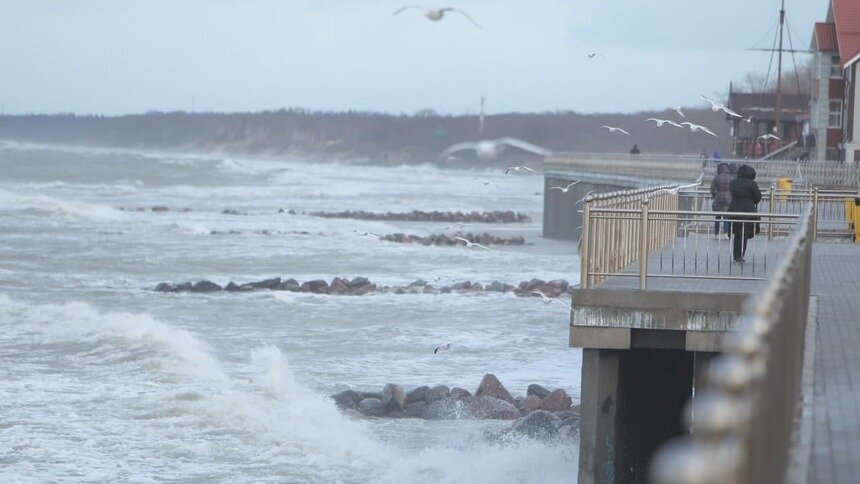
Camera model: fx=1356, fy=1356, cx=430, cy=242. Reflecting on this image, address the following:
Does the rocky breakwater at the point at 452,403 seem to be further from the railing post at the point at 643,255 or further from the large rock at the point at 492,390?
the railing post at the point at 643,255

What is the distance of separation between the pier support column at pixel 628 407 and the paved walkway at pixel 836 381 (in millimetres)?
1656

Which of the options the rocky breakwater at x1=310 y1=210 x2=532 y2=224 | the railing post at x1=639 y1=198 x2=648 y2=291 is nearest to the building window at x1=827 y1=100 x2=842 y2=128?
the rocky breakwater at x1=310 y1=210 x2=532 y2=224

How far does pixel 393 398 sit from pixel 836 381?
987cm

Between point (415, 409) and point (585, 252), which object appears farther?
point (415, 409)

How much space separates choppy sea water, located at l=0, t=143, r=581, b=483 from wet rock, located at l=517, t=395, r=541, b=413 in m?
0.94

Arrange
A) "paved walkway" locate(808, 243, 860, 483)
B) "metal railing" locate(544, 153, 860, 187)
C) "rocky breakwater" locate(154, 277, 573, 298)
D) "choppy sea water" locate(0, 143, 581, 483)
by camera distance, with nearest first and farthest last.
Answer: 1. "paved walkway" locate(808, 243, 860, 483)
2. "choppy sea water" locate(0, 143, 581, 483)
3. "rocky breakwater" locate(154, 277, 573, 298)
4. "metal railing" locate(544, 153, 860, 187)

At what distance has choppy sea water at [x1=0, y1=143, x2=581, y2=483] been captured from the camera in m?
15.3

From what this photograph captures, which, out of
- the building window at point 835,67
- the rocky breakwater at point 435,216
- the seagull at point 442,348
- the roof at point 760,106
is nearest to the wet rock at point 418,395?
the seagull at point 442,348

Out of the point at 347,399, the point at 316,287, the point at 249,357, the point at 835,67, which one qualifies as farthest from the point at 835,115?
the point at 347,399

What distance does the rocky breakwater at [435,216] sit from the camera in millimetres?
71875

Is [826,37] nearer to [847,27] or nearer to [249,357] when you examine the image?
[847,27]

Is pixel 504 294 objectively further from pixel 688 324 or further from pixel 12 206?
pixel 12 206

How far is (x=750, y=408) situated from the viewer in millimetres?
3916

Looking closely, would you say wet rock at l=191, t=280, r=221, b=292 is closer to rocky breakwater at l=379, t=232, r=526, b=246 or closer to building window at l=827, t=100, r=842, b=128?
rocky breakwater at l=379, t=232, r=526, b=246
